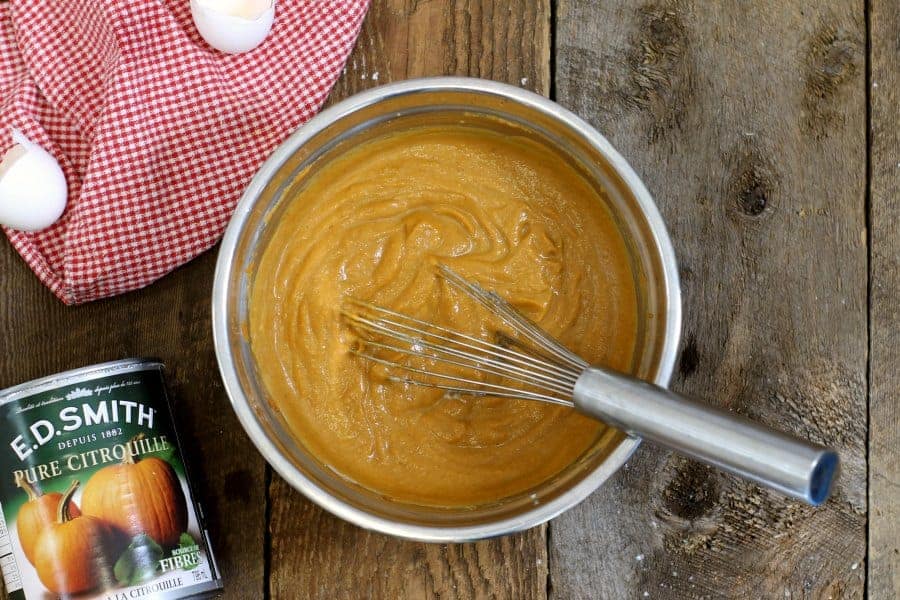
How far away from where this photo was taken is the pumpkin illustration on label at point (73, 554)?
0.93 meters

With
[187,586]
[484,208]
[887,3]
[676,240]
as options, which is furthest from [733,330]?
[187,586]

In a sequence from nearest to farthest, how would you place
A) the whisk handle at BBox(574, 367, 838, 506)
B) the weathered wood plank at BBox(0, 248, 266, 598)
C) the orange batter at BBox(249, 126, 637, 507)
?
the whisk handle at BBox(574, 367, 838, 506)
the orange batter at BBox(249, 126, 637, 507)
the weathered wood plank at BBox(0, 248, 266, 598)

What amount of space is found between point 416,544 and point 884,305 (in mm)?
701

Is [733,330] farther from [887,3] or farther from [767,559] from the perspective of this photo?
[887,3]

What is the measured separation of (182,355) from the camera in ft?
3.56

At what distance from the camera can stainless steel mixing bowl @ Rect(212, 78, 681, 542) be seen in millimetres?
861

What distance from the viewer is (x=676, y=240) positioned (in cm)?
109

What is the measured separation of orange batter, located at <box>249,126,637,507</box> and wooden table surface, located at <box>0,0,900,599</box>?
0.50 ft

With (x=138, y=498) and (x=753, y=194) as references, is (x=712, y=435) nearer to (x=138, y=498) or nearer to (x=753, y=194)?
(x=753, y=194)

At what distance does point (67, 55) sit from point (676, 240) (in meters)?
0.84

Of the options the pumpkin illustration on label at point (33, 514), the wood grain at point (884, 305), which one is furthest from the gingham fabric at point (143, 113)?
the wood grain at point (884, 305)

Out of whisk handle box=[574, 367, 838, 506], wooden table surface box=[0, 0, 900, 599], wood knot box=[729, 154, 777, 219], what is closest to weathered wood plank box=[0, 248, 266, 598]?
wooden table surface box=[0, 0, 900, 599]

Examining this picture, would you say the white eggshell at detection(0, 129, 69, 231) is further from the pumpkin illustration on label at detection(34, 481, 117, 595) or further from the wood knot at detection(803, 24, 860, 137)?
the wood knot at detection(803, 24, 860, 137)

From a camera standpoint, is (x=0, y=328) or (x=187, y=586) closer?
(x=187, y=586)
